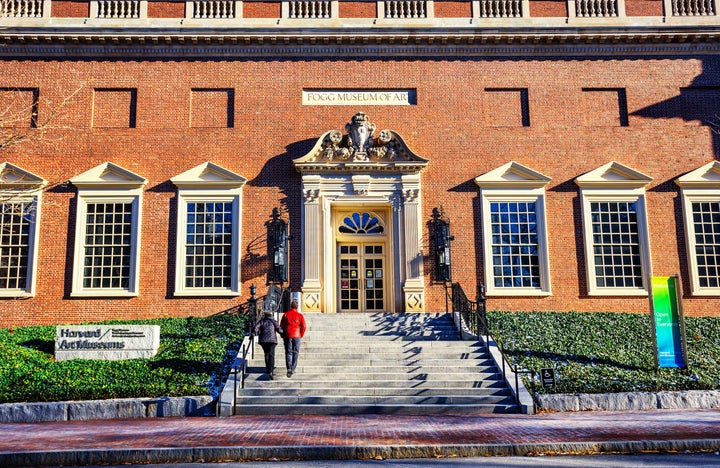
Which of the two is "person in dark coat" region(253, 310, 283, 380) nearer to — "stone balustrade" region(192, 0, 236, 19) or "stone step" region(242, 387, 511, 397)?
"stone step" region(242, 387, 511, 397)

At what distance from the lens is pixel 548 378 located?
12.3 m

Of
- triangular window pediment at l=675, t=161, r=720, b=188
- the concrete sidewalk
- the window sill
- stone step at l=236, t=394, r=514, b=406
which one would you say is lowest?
the concrete sidewalk

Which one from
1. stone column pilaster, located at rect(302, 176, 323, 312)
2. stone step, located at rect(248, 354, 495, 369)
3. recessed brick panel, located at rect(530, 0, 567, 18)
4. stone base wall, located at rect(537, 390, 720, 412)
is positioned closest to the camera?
stone base wall, located at rect(537, 390, 720, 412)

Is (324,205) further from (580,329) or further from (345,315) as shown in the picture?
(580,329)

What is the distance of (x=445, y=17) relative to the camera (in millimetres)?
19969

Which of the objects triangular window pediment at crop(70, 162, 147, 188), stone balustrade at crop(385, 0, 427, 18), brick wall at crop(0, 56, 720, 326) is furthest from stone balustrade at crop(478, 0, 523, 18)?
triangular window pediment at crop(70, 162, 147, 188)

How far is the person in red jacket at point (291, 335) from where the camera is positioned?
1276 cm

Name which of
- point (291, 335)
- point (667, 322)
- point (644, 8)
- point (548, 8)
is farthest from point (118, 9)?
point (667, 322)

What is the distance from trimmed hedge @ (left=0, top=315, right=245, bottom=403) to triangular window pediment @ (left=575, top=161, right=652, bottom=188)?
1112cm

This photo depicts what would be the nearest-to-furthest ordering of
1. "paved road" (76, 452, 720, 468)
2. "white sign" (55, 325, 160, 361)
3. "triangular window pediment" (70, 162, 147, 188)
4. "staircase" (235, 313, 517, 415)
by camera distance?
"paved road" (76, 452, 720, 468)
"staircase" (235, 313, 517, 415)
"white sign" (55, 325, 160, 361)
"triangular window pediment" (70, 162, 147, 188)

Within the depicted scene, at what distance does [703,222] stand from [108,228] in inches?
709

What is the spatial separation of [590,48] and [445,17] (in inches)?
186

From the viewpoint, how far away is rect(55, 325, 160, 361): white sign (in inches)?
563

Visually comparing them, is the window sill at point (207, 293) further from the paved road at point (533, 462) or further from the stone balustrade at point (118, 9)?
the paved road at point (533, 462)
